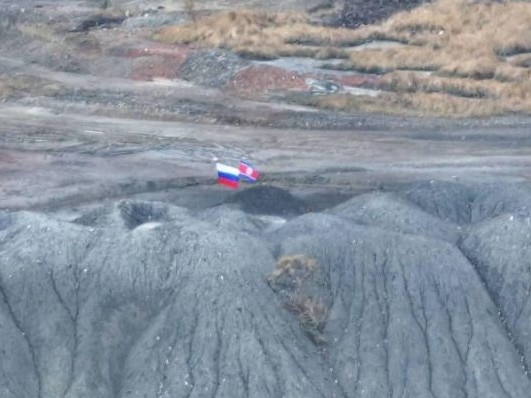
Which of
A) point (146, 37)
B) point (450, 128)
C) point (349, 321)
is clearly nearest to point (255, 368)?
point (349, 321)

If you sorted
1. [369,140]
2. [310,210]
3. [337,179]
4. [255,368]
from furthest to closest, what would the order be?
1. [369,140]
2. [337,179]
3. [310,210]
4. [255,368]

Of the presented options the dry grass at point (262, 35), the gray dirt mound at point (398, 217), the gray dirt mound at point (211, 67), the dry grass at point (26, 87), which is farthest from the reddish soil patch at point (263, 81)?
the gray dirt mound at point (398, 217)

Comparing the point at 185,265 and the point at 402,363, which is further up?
the point at 185,265

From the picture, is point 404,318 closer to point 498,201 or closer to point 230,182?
point 498,201

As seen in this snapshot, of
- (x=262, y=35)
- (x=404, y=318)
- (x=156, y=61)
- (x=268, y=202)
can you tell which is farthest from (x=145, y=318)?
(x=262, y=35)

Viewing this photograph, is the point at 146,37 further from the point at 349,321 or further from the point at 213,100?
the point at 349,321

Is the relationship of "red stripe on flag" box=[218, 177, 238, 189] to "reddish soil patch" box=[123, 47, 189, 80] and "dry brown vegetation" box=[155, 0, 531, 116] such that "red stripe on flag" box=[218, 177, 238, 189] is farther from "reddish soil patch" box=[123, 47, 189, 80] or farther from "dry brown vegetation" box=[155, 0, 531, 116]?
"reddish soil patch" box=[123, 47, 189, 80]
